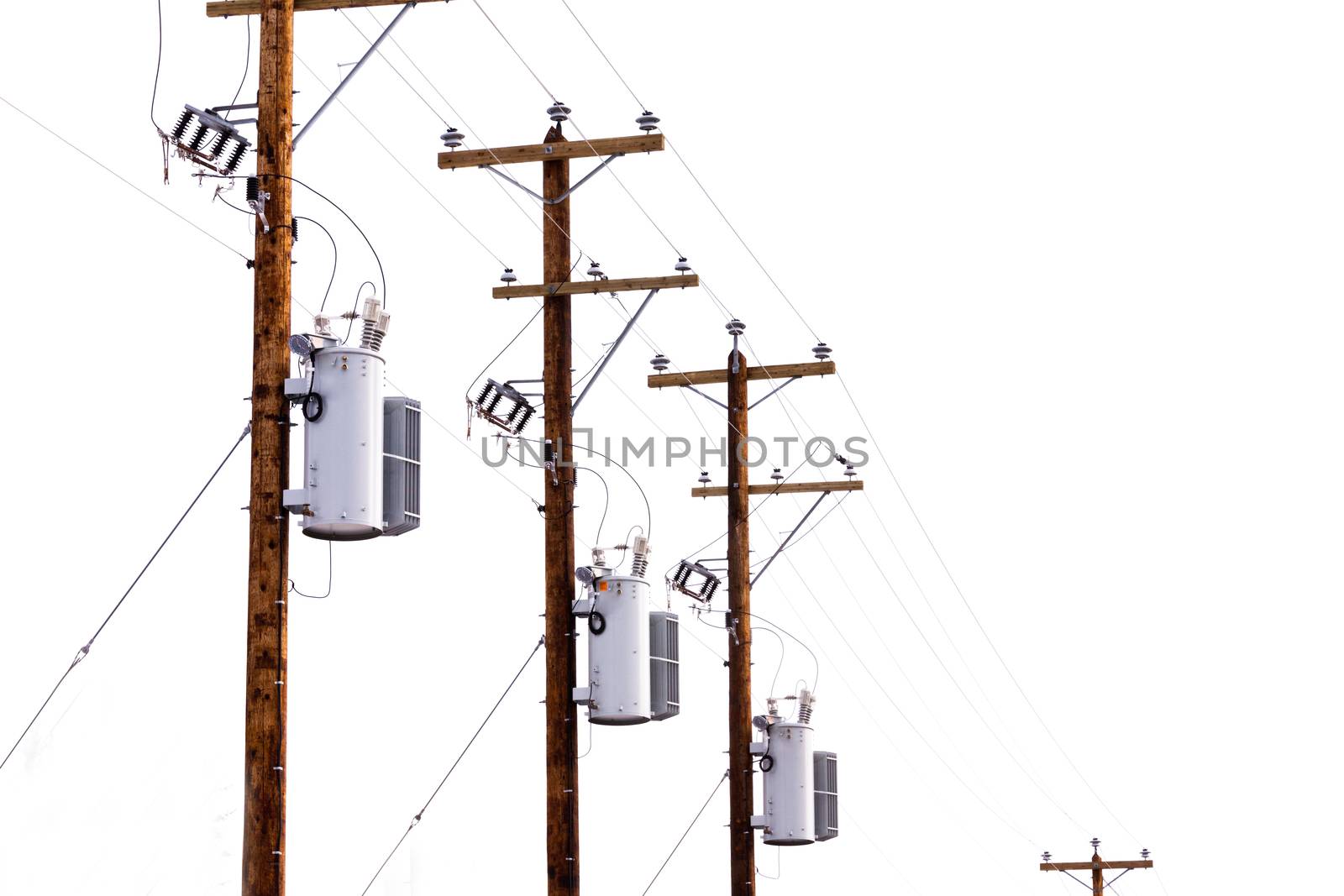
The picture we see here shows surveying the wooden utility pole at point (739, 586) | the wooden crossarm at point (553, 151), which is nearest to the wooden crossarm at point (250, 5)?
the wooden crossarm at point (553, 151)

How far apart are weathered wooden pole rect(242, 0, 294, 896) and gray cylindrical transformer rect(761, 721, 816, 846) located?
49.4 feet

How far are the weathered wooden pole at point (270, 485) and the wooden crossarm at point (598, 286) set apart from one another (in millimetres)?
6395

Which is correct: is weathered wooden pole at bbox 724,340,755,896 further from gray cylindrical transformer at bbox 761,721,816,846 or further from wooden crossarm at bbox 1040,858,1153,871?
wooden crossarm at bbox 1040,858,1153,871

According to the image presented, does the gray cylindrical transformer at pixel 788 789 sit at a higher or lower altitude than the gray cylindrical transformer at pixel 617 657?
lower

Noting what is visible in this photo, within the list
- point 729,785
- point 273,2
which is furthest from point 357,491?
point 729,785

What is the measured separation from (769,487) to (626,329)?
8.30 m

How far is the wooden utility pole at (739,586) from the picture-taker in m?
26.7

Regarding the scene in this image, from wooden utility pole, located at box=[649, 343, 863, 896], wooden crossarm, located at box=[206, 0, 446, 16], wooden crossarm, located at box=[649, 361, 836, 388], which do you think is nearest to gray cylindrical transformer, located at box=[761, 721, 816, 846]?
wooden utility pole, located at box=[649, 343, 863, 896]

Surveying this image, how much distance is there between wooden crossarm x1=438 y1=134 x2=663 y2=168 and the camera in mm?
20062

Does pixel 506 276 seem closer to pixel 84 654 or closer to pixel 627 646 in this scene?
pixel 627 646

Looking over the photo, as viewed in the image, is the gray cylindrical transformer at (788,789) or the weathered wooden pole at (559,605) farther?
the gray cylindrical transformer at (788,789)

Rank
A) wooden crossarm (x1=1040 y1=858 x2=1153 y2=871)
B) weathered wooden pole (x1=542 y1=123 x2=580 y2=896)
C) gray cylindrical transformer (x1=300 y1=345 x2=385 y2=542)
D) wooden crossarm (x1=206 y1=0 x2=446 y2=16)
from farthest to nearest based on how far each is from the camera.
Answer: wooden crossarm (x1=1040 y1=858 x2=1153 y2=871), weathered wooden pole (x1=542 y1=123 x2=580 y2=896), wooden crossarm (x1=206 y1=0 x2=446 y2=16), gray cylindrical transformer (x1=300 y1=345 x2=385 y2=542)

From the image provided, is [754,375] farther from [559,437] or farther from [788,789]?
[559,437]

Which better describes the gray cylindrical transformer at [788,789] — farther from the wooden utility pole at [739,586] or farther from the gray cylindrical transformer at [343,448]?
the gray cylindrical transformer at [343,448]
